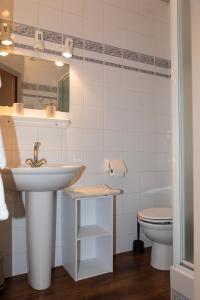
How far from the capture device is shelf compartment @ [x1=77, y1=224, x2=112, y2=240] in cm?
194

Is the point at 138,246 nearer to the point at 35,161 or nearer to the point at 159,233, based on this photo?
the point at 159,233

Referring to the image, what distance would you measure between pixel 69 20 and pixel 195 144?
5.51ft

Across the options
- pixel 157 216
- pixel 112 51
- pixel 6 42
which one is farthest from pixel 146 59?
pixel 157 216

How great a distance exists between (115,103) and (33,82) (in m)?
0.80

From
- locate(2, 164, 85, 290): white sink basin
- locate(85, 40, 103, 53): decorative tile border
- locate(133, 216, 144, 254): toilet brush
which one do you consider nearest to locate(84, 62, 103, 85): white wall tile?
locate(85, 40, 103, 53): decorative tile border

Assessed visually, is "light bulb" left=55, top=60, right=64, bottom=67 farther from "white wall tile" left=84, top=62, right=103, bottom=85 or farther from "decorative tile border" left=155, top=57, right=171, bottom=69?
"decorative tile border" left=155, top=57, right=171, bottom=69

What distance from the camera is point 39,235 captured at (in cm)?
171

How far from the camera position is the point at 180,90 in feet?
4.34

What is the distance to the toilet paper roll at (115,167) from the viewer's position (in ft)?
7.48

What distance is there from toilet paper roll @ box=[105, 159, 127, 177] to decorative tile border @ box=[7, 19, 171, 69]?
3.42 ft

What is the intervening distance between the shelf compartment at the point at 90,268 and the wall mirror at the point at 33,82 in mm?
1333

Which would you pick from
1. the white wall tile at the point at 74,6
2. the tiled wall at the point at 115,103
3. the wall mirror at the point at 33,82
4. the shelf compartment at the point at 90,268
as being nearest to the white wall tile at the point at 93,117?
the tiled wall at the point at 115,103

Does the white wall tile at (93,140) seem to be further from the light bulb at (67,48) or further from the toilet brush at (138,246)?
the toilet brush at (138,246)

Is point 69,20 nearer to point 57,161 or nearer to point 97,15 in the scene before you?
point 97,15
